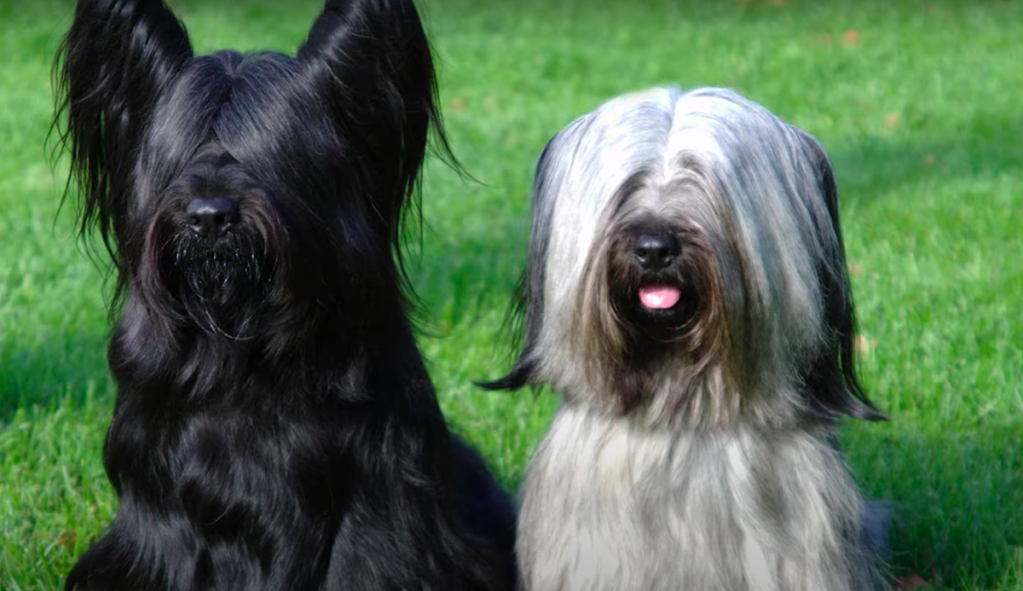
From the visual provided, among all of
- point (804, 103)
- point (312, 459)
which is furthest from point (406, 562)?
point (804, 103)

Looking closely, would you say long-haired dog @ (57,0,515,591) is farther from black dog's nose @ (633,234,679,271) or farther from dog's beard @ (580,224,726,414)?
black dog's nose @ (633,234,679,271)

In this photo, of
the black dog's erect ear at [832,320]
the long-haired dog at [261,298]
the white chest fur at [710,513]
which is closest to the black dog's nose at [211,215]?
the long-haired dog at [261,298]

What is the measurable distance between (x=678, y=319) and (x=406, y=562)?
3.47 feet

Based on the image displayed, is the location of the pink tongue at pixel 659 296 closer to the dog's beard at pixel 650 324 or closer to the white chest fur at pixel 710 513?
the dog's beard at pixel 650 324

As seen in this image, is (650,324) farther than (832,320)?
No

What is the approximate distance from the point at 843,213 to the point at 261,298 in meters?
5.85

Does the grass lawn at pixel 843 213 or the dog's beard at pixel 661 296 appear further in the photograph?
the grass lawn at pixel 843 213

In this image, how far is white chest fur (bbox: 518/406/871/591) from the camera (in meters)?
3.85

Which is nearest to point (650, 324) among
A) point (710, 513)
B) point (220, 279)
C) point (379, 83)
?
point (710, 513)

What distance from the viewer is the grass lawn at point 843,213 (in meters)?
5.20

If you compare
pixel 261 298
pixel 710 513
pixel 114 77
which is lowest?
pixel 710 513

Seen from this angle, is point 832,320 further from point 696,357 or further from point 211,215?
point 211,215

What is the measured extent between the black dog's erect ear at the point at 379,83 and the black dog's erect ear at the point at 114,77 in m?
0.38

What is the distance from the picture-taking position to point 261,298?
372cm
